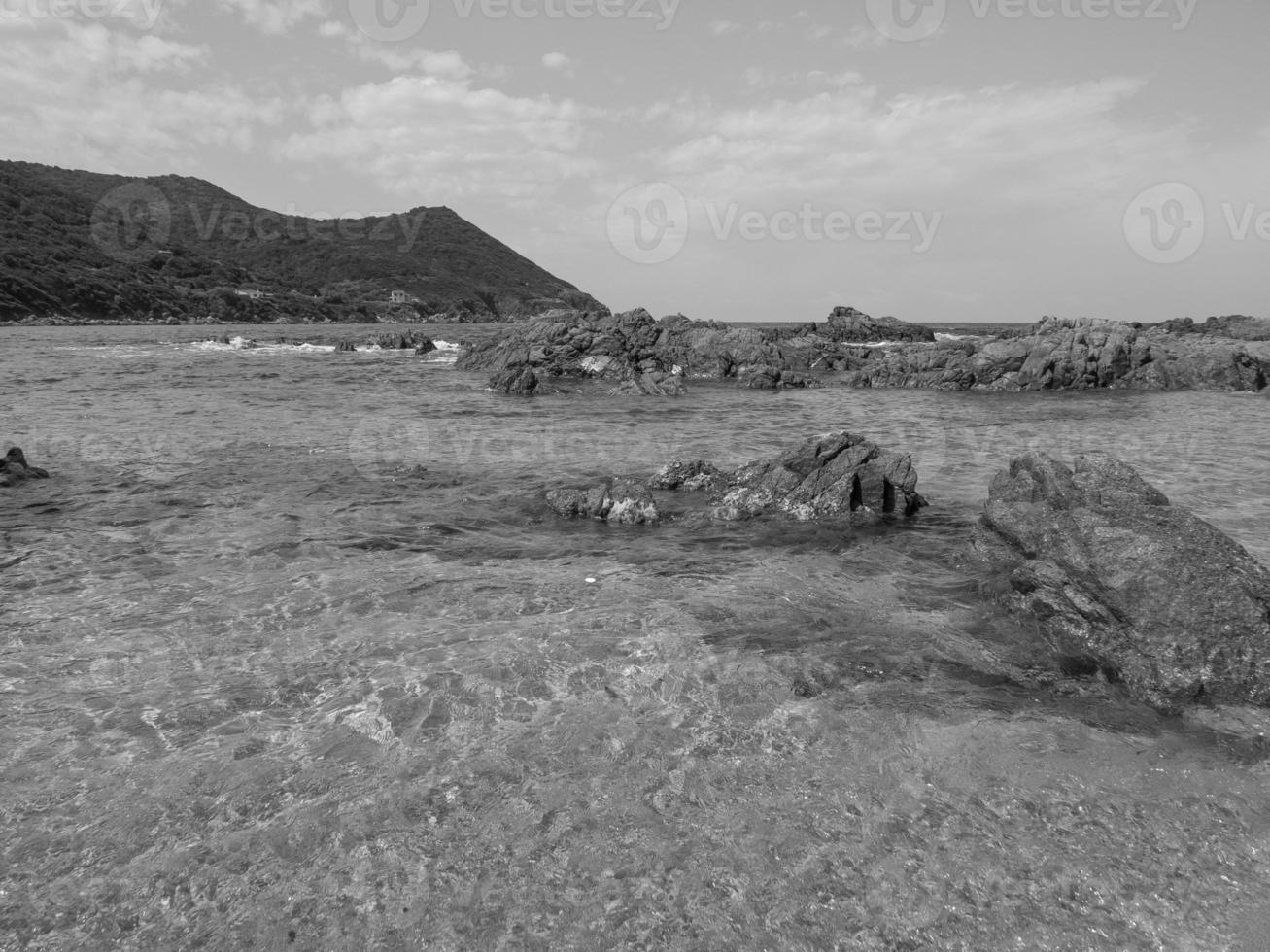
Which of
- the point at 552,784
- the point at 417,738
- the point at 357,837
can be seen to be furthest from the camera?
the point at 417,738

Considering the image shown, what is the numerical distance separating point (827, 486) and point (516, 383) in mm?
27771

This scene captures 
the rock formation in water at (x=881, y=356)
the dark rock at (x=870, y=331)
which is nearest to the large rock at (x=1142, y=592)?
the rock formation in water at (x=881, y=356)

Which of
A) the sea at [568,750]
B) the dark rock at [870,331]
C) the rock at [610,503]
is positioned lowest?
the sea at [568,750]

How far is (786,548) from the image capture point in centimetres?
1141

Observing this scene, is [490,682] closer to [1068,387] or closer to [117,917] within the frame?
[117,917]

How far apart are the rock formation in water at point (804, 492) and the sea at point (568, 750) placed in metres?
0.69

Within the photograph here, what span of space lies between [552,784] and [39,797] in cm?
353

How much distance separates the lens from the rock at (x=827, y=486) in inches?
526

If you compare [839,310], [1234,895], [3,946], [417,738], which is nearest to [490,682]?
[417,738]

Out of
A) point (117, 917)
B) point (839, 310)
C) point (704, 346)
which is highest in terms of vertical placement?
point (839, 310)

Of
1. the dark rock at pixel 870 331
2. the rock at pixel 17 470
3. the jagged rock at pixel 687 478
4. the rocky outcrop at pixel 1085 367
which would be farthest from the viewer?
the dark rock at pixel 870 331

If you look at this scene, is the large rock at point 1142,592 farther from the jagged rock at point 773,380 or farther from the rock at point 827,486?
the jagged rock at point 773,380

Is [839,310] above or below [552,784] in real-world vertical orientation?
above

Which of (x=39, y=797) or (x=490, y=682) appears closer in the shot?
(x=39, y=797)
